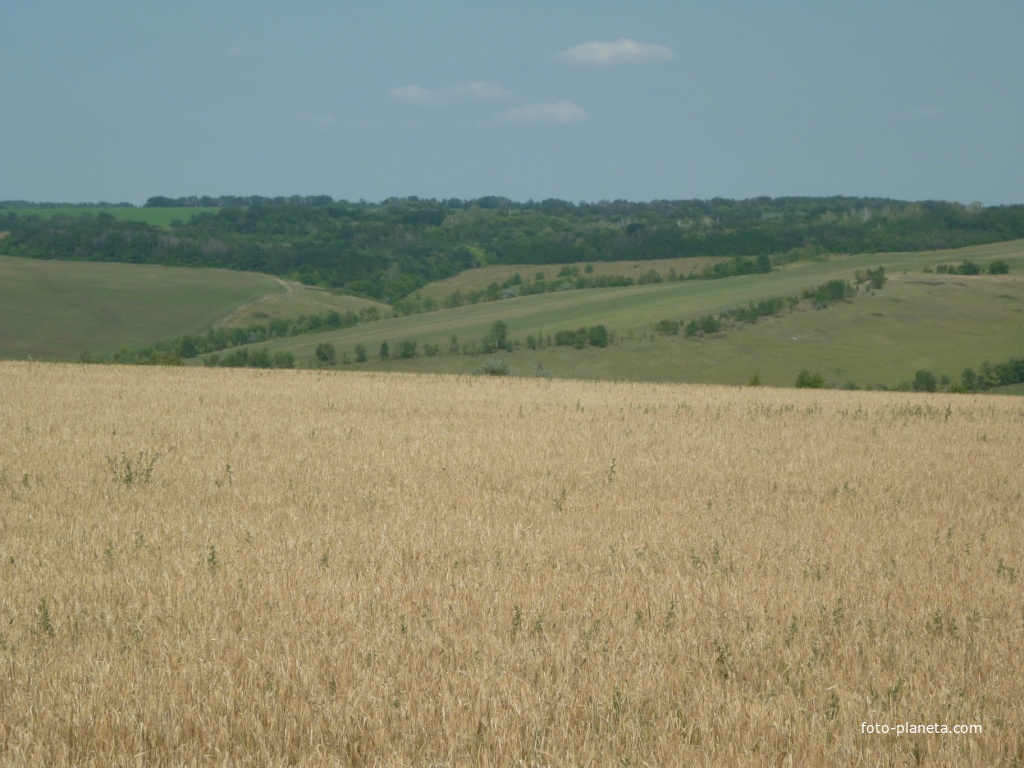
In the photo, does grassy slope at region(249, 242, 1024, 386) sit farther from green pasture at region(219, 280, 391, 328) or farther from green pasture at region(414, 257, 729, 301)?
green pasture at region(414, 257, 729, 301)

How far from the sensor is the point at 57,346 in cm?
8931

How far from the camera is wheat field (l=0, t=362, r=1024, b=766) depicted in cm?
490

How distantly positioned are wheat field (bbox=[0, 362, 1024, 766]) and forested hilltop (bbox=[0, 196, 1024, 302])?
132645 mm

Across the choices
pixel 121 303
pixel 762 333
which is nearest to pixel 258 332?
pixel 121 303

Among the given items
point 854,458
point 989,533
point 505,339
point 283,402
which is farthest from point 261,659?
point 505,339

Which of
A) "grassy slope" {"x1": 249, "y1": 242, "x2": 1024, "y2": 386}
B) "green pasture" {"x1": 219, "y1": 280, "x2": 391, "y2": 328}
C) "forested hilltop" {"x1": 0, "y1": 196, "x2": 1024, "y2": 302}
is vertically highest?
"forested hilltop" {"x1": 0, "y1": 196, "x2": 1024, "y2": 302}

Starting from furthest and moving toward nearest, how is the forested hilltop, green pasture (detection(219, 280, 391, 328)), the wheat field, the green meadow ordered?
the forested hilltop, green pasture (detection(219, 280, 391, 328)), the green meadow, the wheat field

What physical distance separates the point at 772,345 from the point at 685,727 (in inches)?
3339

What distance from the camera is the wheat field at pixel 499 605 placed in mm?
4902

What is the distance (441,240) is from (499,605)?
17170cm

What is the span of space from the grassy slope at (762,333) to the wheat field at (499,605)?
6217 centimetres

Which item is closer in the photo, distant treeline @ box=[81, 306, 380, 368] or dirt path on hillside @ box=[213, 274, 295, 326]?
distant treeline @ box=[81, 306, 380, 368]

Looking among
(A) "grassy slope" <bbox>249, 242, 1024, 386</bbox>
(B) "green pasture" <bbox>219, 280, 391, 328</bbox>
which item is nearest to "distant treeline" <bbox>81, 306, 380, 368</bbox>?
(B) "green pasture" <bbox>219, 280, 391, 328</bbox>

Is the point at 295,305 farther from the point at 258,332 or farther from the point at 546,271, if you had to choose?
the point at 546,271
